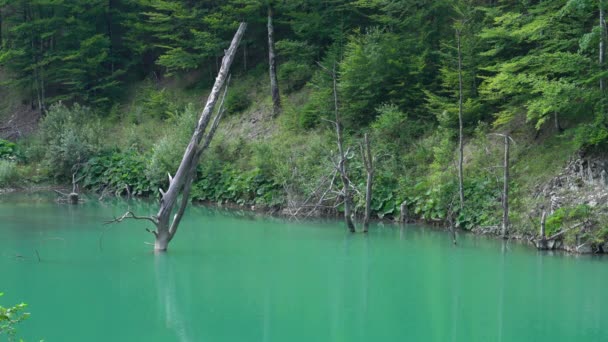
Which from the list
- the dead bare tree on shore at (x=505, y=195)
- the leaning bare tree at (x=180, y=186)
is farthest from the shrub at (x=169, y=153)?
the dead bare tree on shore at (x=505, y=195)

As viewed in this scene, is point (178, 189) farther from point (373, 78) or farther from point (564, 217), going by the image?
point (373, 78)

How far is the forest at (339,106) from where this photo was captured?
1972 cm

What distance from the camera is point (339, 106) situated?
27281mm

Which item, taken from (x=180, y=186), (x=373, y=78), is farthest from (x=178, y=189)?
(x=373, y=78)

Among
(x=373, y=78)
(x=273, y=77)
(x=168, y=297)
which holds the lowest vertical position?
(x=168, y=297)

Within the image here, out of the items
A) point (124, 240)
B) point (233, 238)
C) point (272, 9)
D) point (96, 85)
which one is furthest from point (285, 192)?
point (96, 85)

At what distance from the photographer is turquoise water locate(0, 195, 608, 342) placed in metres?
11.9

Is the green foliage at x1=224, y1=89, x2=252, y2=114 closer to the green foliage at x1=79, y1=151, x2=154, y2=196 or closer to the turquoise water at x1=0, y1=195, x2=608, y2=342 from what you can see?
the green foliage at x1=79, y1=151, x2=154, y2=196

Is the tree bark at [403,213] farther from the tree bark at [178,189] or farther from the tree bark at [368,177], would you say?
the tree bark at [178,189]

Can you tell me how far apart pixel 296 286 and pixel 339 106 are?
43.6 feet

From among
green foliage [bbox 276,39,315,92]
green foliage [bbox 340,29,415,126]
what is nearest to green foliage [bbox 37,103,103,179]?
green foliage [bbox 276,39,315,92]

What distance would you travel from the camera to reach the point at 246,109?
3234 centimetres

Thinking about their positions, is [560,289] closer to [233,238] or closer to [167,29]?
[233,238]

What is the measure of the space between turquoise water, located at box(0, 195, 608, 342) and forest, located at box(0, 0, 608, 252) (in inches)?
70.0
